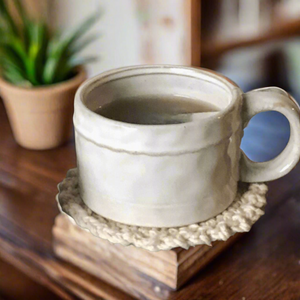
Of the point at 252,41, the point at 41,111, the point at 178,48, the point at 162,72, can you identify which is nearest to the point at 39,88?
the point at 41,111

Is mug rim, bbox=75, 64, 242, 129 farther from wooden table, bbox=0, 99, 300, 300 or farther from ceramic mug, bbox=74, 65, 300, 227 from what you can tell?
wooden table, bbox=0, 99, 300, 300

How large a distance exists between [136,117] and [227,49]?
0.61 m

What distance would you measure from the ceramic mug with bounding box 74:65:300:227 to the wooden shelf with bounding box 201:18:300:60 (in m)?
0.52

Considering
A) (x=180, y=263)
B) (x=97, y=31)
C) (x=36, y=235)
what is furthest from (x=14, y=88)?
(x=97, y=31)

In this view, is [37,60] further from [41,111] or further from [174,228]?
[174,228]

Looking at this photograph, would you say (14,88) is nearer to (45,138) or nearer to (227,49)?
(45,138)

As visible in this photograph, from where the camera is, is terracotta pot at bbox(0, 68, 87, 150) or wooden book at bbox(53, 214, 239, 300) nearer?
wooden book at bbox(53, 214, 239, 300)

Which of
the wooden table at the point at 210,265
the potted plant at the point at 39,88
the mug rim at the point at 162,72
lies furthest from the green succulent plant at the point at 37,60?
the mug rim at the point at 162,72

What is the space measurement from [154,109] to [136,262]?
117 mm

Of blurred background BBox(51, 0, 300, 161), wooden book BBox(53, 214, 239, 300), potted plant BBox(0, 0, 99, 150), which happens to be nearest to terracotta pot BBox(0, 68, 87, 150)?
potted plant BBox(0, 0, 99, 150)

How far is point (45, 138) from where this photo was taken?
1.75ft

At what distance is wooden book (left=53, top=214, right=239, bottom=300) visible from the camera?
0.32m

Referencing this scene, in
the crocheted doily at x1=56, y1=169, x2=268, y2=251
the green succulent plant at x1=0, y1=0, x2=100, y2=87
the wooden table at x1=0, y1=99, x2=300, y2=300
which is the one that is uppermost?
the crocheted doily at x1=56, y1=169, x2=268, y2=251

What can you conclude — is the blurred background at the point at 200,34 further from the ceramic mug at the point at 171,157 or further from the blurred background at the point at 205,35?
the ceramic mug at the point at 171,157
